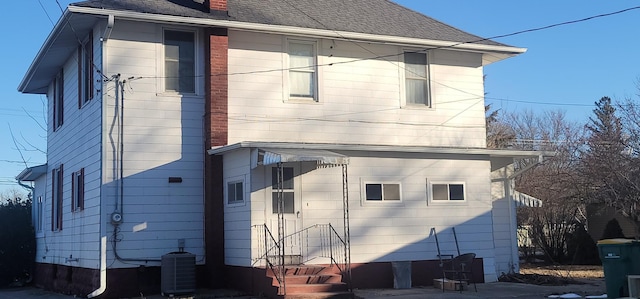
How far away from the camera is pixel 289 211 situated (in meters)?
15.7

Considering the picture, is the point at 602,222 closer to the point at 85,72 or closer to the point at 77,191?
the point at 77,191

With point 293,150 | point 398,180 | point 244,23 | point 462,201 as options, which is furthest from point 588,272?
point 244,23

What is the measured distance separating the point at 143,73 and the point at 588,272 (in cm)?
1476

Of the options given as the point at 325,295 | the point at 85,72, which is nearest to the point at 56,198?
the point at 85,72

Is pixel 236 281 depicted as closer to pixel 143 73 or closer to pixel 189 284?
pixel 189 284

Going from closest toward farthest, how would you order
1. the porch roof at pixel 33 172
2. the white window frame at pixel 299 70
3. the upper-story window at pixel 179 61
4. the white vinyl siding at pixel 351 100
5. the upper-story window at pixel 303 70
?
→ 1. the upper-story window at pixel 179 61
2. the white vinyl siding at pixel 351 100
3. the white window frame at pixel 299 70
4. the upper-story window at pixel 303 70
5. the porch roof at pixel 33 172

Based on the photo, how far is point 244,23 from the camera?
16.6m

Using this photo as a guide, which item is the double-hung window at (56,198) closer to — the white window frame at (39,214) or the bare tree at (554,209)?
the white window frame at (39,214)

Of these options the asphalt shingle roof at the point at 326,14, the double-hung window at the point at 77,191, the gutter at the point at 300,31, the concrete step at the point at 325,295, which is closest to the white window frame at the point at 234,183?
the concrete step at the point at 325,295

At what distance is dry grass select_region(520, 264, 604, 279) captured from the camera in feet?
68.4

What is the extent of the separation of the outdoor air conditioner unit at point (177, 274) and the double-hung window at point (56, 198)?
652 cm

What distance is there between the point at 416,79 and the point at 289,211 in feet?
18.7

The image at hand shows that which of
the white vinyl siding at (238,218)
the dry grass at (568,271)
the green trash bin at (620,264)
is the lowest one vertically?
the dry grass at (568,271)

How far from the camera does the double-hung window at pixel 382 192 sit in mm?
16328
